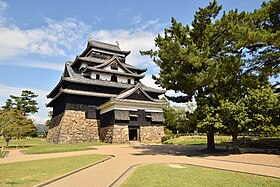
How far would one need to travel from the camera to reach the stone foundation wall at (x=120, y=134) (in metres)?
26.7

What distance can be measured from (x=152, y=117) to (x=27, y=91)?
40.3m

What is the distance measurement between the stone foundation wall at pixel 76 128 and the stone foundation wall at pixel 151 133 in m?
6.77

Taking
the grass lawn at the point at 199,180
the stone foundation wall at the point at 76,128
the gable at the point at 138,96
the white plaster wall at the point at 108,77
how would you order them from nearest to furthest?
the grass lawn at the point at 199,180 < the stone foundation wall at the point at 76,128 < the gable at the point at 138,96 < the white plaster wall at the point at 108,77

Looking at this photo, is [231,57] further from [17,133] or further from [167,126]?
[167,126]

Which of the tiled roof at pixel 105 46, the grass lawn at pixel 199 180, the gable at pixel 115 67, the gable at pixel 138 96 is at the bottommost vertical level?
the grass lawn at pixel 199 180

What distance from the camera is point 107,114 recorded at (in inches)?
1151

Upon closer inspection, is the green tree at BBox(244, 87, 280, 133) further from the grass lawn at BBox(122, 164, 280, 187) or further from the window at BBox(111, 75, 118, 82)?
the window at BBox(111, 75, 118, 82)

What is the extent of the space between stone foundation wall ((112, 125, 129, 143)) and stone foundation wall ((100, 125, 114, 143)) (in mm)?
638

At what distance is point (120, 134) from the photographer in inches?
1067

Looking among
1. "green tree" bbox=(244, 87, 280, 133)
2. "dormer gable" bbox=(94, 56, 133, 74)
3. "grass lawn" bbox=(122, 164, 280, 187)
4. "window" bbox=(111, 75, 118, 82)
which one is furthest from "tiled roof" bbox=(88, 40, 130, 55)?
"grass lawn" bbox=(122, 164, 280, 187)

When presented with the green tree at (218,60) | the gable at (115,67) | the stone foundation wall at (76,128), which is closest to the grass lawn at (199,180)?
the green tree at (218,60)

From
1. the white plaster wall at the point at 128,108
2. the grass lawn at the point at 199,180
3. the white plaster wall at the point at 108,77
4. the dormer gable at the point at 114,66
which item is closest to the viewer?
the grass lawn at the point at 199,180

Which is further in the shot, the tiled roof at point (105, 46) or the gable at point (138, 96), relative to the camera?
the tiled roof at point (105, 46)

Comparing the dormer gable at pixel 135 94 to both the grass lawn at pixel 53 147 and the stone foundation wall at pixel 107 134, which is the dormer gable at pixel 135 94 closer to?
the stone foundation wall at pixel 107 134
